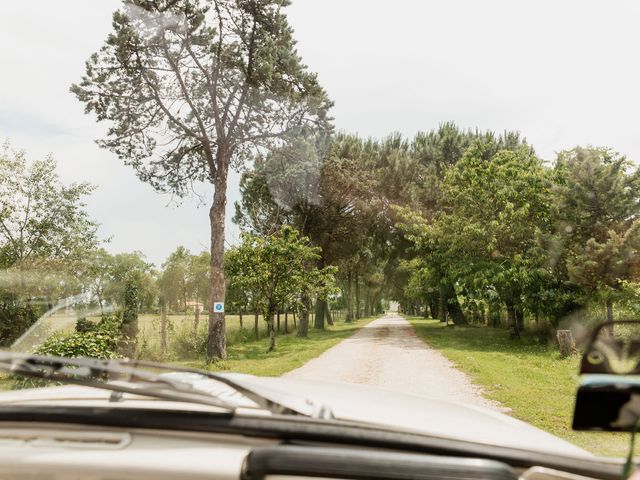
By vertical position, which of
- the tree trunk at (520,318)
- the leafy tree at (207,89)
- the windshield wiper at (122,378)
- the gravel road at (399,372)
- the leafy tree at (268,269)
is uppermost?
the leafy tree at (207,89)

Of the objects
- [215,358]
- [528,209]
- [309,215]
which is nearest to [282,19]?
[215,358]

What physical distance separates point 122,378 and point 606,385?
126cm

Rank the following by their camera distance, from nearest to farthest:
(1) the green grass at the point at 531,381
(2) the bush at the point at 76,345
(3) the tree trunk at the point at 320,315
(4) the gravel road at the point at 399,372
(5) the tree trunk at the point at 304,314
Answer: (1) the green grass at the point at 531,381 → (2) the bush at the point at 76,345 → (4) the gravel road at the point at 399,372 → (5) the tree trunk at the point at 304,314 → (3) the tree trunk at the point at 320,315

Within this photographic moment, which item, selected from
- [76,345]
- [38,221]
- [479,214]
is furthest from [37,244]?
[479,214]

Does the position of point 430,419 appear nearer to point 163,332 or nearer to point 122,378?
point 122,378

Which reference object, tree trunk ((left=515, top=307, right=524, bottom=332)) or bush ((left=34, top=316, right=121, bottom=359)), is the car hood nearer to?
bush ((left=34, top=316, right=121, bottom=359))

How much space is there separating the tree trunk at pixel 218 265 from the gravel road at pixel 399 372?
356cm

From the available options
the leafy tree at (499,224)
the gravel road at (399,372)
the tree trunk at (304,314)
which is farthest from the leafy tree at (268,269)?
the leafy tree at (499,224)

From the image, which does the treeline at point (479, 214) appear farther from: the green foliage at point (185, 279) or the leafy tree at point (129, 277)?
the leafy tree at point (129, 277)

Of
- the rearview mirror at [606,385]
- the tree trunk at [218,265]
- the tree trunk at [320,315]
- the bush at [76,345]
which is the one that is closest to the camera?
the rearview mirror at [606,385]

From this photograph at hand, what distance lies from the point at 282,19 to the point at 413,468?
650 inches

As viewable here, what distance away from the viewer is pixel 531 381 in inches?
416

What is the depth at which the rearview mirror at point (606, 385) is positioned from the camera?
0.99 m

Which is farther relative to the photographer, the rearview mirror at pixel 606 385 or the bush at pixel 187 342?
the bush at pixel 187 342
